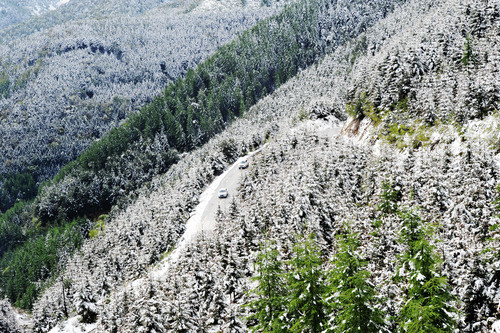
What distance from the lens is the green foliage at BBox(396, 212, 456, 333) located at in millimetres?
16656

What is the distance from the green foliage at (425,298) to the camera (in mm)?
16656

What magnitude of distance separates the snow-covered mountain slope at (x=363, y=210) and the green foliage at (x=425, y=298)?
146cm

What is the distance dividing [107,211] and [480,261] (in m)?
170

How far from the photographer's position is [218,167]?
91.0 meters

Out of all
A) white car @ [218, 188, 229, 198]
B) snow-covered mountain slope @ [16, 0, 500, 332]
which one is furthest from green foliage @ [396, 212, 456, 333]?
white car @ [218, 188, 229, 198]

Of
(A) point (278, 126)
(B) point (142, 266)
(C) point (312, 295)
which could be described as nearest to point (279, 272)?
(C) point (312, 295)

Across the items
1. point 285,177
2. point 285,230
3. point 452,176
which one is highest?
point 452,176

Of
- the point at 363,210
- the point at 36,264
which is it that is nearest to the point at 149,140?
the point at 36,264

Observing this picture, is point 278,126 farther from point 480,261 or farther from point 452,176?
point 480,261

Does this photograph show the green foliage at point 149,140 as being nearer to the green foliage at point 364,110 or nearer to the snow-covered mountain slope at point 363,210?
the snow-covered mountain slope at point 363,210

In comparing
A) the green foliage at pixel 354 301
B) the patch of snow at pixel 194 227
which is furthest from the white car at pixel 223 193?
the green foliage at pixel 354 301

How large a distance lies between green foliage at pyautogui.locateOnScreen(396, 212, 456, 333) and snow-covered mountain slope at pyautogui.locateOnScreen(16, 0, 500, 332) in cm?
146

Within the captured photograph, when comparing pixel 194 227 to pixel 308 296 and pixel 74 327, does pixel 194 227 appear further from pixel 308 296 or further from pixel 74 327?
pixel 308 296

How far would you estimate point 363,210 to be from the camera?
125 ft
